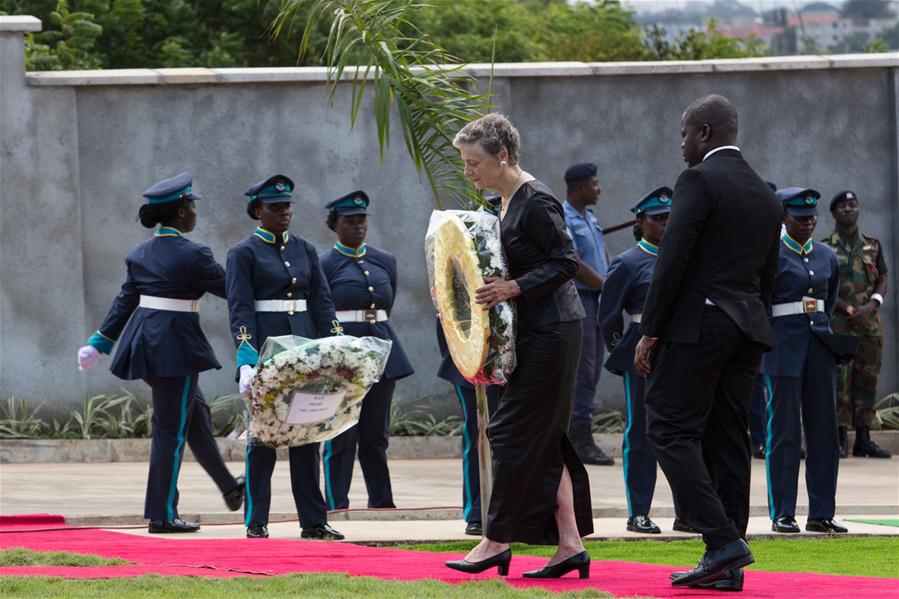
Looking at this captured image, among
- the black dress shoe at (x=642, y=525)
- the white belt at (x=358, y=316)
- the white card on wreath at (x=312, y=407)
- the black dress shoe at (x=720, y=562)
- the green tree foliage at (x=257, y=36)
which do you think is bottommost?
the black dress shoe at (x=642, y=525)

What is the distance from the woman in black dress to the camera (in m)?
7.45

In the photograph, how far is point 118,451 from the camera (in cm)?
1416

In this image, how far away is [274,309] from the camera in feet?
31.4

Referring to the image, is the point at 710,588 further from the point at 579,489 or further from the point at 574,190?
the point at 574,190

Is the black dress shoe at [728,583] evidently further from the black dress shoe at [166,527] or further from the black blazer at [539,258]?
the black dress shoe at [166,527]

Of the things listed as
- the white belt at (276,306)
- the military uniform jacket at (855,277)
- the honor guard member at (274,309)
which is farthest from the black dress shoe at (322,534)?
the military uniform jacket at (855,277)

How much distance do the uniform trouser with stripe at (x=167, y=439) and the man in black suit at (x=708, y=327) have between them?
352 centimetres

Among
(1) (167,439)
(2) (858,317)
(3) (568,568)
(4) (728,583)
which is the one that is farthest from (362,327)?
(2) (858,317)

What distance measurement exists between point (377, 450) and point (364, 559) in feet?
8.76

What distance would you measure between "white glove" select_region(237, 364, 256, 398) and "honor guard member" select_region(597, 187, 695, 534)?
218 centimetres

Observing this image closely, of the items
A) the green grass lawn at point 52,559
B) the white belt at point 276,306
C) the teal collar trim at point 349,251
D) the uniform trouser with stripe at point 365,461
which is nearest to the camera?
the green grass lawn at point 52,559

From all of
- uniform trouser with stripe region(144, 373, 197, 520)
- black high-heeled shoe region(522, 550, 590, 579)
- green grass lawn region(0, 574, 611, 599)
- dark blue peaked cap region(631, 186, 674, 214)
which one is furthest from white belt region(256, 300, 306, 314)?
black high-heeled shoe region(522, 550, 590, 579)

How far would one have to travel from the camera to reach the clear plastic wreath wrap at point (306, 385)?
909 centimetres

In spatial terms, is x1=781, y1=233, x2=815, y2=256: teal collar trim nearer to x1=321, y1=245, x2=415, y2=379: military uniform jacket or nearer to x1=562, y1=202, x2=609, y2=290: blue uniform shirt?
x1=321, y1=245, x2=415, y2=379: military uniform jacket
